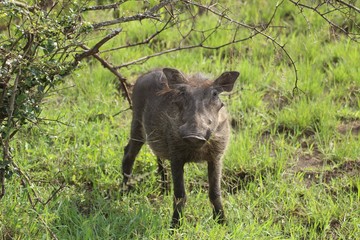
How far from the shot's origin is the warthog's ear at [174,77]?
16.4ft

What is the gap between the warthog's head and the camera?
4.52 meters

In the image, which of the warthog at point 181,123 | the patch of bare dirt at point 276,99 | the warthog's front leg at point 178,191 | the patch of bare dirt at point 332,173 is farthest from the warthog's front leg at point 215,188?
the patch of bare dirt at point 276,99

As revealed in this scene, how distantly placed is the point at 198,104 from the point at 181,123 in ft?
0.60

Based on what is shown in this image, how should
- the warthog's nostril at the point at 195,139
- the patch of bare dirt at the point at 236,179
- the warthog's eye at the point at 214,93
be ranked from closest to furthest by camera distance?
the warthog's nostril at the point at 195,139 < the warthog's eye at the point at 214,93 < the patch of bare dirt at the point at 236,179

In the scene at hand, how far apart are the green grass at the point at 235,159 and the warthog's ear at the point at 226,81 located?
1.74ft

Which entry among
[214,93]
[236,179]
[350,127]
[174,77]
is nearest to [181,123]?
[214,93]

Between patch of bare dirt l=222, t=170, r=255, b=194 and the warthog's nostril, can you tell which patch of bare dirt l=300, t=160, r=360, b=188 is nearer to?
patch of bare dirt l=222, t=170, r=255, b=194

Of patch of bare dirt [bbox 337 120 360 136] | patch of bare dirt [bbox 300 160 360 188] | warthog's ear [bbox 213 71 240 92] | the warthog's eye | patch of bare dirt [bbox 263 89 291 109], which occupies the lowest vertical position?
patch of bare dirt [bbox 300 160 360 188]

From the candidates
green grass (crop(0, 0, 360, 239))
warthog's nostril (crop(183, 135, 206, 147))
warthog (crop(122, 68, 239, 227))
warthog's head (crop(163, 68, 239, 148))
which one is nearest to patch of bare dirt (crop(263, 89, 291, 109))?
green grass (crop(0, 0, 360, 239))

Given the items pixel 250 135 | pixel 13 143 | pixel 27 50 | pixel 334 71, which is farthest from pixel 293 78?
pixel 27 50

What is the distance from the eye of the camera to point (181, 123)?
4.75 meters

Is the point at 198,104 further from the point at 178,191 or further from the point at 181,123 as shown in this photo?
the point at 178,191

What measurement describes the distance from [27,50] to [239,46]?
379cm

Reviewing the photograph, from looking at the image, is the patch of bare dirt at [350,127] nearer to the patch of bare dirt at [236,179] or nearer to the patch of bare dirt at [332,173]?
the patch of bare dirt at [332,173]
